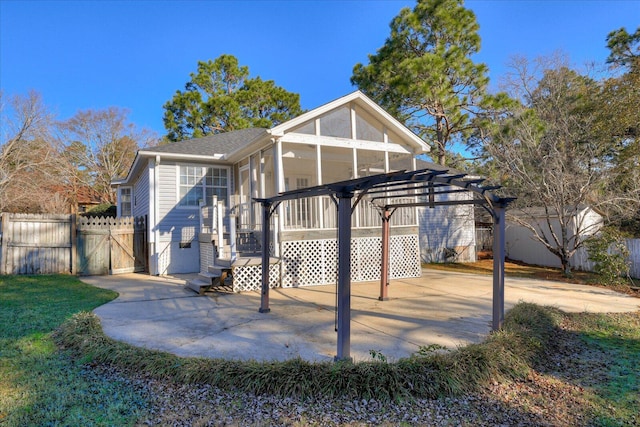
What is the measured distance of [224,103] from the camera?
73.9ft

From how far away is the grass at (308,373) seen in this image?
2.95 meters

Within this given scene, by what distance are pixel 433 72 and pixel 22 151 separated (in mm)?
20569

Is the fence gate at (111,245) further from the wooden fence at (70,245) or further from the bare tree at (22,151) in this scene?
the bare tree at (22,151)

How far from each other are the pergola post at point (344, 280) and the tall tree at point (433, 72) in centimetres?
1236

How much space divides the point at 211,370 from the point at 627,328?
6.00 metres

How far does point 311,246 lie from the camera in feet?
29.5

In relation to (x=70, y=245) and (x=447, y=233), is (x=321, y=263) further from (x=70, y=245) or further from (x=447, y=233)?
(x=447, y=233)

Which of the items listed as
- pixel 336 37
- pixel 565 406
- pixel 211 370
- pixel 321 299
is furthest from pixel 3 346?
pixel 336 37

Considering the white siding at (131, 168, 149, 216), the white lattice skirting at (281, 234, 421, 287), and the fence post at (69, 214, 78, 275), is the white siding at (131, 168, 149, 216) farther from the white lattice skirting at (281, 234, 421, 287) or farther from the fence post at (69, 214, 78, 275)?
the white lattice skirting at (281, 234, 421, 287)

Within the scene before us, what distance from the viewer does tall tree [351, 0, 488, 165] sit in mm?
A: 14734

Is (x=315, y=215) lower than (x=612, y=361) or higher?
higher

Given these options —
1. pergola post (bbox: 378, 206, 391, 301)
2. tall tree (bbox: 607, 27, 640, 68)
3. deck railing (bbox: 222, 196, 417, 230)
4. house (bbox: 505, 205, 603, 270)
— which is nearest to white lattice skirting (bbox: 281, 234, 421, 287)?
deck railing (bbox: 222, 196, 417, 230)

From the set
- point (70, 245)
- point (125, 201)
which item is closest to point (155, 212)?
point (70, 245)

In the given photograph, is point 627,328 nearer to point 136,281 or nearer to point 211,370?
point 211,370
